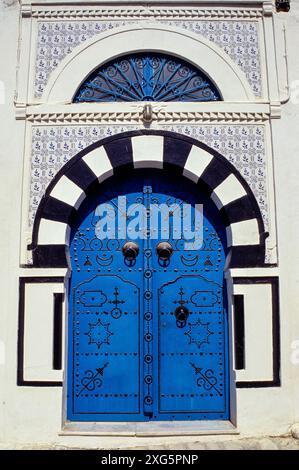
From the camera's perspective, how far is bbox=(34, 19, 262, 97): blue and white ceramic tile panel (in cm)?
450

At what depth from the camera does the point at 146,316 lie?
4.32 meters

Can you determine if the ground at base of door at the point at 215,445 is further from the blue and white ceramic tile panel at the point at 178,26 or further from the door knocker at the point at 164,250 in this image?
the blue and white ceramic tile panel at the point at 178,26

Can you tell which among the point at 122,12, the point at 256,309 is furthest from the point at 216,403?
the point at 122,12

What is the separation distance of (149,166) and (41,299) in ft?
4.58

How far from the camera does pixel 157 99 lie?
4.50 meters

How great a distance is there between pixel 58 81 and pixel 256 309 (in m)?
2.49

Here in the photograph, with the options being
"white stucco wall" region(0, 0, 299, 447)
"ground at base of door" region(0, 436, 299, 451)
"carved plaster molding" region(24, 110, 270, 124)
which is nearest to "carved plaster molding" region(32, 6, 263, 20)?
"white stucco wall" region(0, 0, 299, 447)

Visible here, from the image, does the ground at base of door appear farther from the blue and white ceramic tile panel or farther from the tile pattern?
the blue and white ceramic tile panel

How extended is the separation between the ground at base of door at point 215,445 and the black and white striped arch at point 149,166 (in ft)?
4.37

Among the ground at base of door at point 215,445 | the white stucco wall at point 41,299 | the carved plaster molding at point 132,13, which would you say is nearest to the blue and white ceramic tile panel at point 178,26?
the carved plaster molding at point 132,13

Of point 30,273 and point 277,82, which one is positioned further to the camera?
point 277,82

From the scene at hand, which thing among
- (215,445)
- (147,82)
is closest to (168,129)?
(147,82)

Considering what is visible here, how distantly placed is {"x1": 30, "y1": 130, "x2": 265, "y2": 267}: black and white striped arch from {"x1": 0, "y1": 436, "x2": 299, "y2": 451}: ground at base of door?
133cm

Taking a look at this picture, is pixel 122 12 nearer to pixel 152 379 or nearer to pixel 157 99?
pixel 157 99
